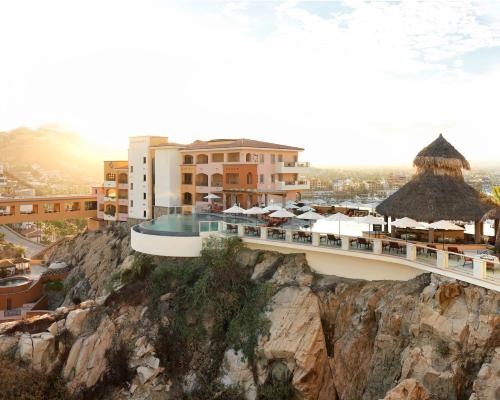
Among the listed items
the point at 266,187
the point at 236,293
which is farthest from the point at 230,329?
the point at 266,187

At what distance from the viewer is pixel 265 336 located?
21.7m

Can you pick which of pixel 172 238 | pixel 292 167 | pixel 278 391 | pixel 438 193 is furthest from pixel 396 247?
pixel 292 167

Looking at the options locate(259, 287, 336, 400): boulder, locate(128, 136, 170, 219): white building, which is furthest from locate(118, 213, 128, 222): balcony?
locate(259, 287, 336, 400): boulder

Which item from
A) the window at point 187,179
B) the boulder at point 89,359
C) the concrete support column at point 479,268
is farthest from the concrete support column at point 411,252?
the window at point 187,179

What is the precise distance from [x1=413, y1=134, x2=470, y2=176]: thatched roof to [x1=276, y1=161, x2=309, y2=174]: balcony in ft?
71.3

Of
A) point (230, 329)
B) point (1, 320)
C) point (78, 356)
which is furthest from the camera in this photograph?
point (1, 320)

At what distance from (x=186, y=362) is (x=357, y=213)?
1842 centimetres

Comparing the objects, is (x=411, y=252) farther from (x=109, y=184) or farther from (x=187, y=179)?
(x=109, y=184)

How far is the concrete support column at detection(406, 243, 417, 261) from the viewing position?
19.7 m

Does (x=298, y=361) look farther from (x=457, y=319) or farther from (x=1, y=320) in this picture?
(x=1, y=320)

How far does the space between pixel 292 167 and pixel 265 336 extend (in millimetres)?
27244

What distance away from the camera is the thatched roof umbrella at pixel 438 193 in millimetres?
21750

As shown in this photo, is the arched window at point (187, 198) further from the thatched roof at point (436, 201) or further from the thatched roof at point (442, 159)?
the thatched roof at point (442, 159)

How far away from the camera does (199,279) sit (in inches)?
1021
